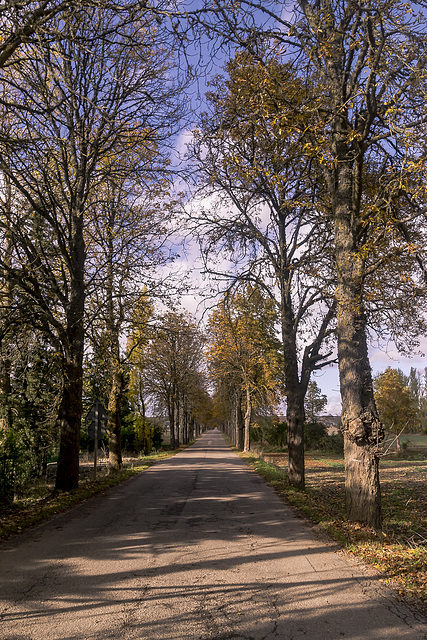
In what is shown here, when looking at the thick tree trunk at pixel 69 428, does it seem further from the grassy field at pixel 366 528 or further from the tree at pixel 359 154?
the tree at pixel 359 154

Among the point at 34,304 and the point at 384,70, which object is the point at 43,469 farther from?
the point at 384,70

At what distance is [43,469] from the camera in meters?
20.1

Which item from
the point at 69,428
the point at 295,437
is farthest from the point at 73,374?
the point at 295,437

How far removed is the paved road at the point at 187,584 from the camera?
161 inches

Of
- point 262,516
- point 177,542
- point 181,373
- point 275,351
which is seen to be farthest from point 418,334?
point 181,373

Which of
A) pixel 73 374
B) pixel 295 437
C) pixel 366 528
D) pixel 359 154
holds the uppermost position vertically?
pixel 359 154

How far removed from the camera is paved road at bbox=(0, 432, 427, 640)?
410 centimetres

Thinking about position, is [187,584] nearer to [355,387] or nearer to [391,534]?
[391,534]

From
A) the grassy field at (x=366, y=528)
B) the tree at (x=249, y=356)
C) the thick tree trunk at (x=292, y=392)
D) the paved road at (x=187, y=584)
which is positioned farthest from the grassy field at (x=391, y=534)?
the tree at (x=249, y=356)

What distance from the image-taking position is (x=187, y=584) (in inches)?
208

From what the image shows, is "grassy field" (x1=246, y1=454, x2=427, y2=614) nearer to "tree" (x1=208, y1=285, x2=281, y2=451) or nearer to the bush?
"tree" (x1=208, y1=285, x2=281, y2=451)

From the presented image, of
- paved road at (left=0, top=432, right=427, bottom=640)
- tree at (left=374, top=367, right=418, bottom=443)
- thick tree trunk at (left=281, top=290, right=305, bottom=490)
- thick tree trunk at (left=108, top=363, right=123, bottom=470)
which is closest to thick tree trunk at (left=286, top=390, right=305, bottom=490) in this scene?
thick tree trunk at (left=281, top=290, right=305, bottom=490)

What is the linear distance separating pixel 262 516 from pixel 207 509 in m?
1.45

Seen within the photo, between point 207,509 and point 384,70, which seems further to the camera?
point 207,509
